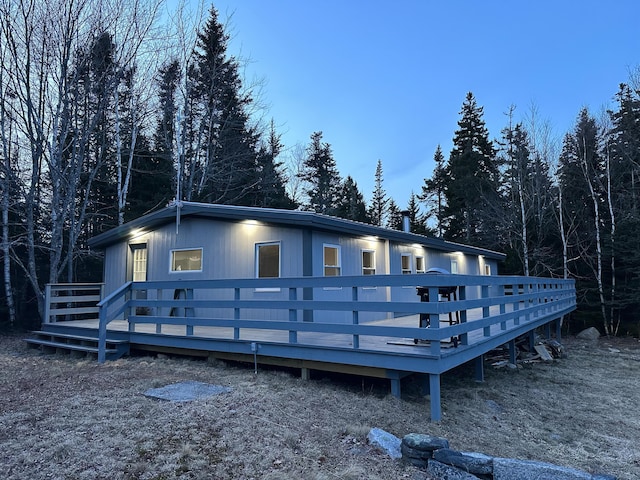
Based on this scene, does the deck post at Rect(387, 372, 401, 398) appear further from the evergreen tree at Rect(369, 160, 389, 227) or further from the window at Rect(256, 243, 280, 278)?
the evergreen tree at Rect(369, 160, 389, 227)

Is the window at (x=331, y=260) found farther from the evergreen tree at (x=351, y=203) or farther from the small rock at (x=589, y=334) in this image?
the evergreen tree at (x=351, y=203)

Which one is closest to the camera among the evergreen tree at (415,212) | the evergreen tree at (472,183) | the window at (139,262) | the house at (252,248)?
the house at (252,248)

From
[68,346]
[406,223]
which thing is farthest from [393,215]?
[68,346]

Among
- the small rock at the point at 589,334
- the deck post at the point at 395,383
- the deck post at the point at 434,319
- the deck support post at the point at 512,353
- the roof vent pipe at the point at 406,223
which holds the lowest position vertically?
the small rock at the point at 589,334

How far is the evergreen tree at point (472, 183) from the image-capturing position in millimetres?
20969

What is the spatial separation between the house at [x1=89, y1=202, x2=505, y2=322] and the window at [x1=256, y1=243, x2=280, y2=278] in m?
0.02

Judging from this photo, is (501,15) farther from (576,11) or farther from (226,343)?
(226,343)

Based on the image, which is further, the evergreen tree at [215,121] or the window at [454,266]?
the evergreen tree at [215,121]

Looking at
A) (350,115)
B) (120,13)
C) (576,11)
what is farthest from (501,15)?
(120,13)

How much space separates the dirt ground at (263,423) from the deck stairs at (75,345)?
11.8 inches

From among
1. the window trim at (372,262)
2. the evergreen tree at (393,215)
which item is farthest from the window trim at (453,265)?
the evergreen tree at (393,215)

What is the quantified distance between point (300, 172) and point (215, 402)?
80.9 ft

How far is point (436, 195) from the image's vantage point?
30047 millimetres

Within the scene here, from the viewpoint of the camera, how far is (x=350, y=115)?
25891mm
